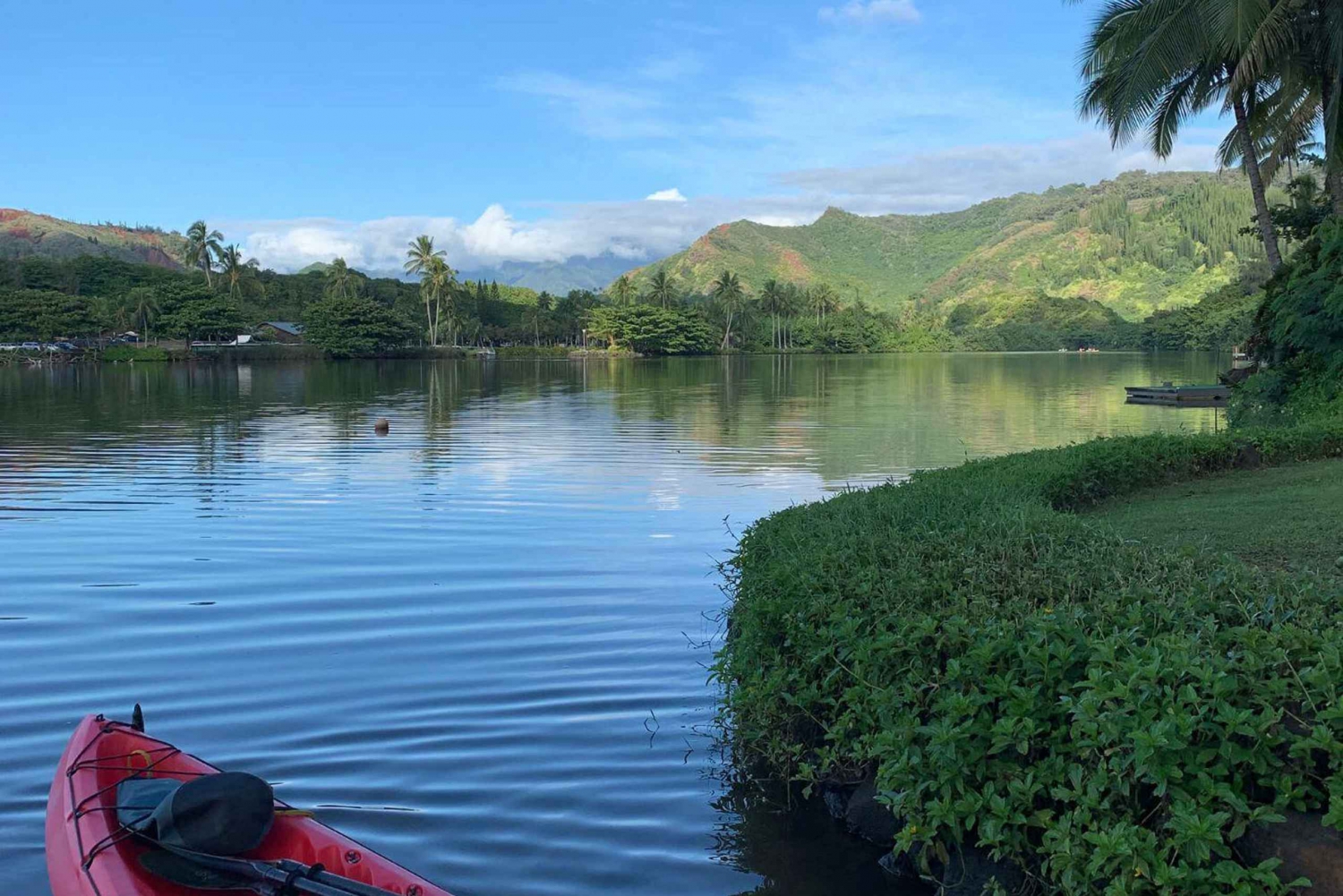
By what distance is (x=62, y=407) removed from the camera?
34.6 metres

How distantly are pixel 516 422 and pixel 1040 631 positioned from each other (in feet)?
88.5

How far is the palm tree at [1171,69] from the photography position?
20625 millimetres

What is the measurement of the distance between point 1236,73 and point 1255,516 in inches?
600

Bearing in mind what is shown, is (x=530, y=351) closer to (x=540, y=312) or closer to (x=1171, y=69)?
(x=540, y=312)

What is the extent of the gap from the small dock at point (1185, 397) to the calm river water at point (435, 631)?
12601 millimetres

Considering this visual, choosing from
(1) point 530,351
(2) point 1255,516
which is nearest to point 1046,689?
(2) point 1255,516

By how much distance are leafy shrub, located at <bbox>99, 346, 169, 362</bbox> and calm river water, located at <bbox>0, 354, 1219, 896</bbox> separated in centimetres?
6278

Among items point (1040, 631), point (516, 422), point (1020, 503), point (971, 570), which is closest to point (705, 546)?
point (1020, 503)

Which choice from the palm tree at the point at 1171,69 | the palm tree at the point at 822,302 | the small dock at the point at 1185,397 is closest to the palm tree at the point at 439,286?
the palm tree at the point at 822,302

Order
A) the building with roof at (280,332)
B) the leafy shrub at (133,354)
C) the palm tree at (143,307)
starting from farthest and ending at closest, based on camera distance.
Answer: the building with roof at (280,332) → the palm tree at (143,307) → the leafy shrub at (133,354)

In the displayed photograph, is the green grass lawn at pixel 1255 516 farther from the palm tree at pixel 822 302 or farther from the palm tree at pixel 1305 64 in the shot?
the palm tree at pixel 822 302

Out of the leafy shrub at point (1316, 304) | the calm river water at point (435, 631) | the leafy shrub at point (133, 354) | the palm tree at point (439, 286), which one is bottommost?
the calm river water at point (435, 631)

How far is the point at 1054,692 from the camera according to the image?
4.21 meters

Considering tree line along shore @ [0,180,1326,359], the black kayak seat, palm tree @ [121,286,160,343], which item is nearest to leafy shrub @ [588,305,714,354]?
tree line along shore @ [0,180,1326,359]
